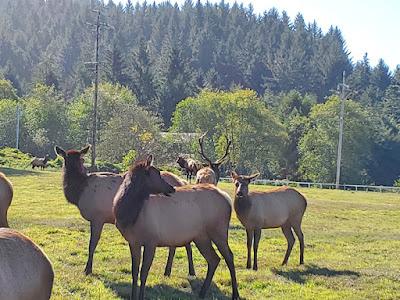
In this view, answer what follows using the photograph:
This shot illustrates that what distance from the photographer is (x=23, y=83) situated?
133 metres

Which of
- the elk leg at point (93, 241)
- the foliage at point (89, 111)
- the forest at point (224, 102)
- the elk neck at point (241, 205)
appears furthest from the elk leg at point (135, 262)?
the foliage at point (89, 111)

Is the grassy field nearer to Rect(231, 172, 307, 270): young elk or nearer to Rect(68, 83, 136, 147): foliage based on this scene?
Rect(231, 172, 307, 270): young elk

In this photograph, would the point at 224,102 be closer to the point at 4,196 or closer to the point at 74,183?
the point at 74,183

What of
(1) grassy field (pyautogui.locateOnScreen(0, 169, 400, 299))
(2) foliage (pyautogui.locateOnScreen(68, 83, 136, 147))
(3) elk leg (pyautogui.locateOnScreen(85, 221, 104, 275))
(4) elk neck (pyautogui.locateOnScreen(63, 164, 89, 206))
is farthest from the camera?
(2) foliage (pyautogui.locateOnScreen(68, 83, 136, 147))

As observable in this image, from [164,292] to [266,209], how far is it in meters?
4.50

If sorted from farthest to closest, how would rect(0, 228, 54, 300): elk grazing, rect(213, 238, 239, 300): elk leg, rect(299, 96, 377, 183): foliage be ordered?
rect(299, 96, 377, 183): foliage, rect(213, 238, 239, 300): elk leg, rect(0, 228, 54, 300): elk grazing

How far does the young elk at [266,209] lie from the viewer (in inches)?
528

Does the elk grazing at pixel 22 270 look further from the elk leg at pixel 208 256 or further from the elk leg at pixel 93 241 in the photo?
the elk leg at pixel 93 241

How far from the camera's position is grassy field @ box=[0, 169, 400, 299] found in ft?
33.2

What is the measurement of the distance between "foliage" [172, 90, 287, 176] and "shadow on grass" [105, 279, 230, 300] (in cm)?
5637

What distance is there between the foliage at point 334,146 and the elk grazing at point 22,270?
6544 centimetres

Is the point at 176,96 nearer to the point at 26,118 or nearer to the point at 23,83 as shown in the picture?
the point at 26,118

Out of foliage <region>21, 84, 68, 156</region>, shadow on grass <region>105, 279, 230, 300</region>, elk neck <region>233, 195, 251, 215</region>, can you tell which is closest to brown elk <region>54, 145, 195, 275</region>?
shadow on grass <region>105, 279, 230, 300</region>

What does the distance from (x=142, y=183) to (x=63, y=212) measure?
11.7m
